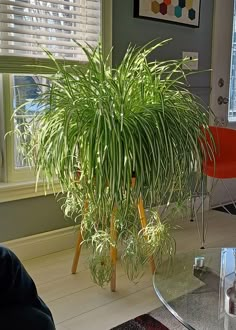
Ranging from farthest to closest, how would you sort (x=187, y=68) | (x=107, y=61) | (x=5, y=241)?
1. (x=187, y=68)
2. (x=107, y=61)
3. (x=5, y=241)

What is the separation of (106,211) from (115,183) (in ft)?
0.63

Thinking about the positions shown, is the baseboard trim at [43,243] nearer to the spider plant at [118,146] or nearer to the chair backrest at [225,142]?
the spider plant at [118,146]

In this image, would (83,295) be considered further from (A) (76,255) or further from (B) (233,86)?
(B) (233,86)

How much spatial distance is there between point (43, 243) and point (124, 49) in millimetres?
1380

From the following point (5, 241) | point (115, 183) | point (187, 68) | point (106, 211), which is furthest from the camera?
point (187, 68)

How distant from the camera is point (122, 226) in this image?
79.7 inches

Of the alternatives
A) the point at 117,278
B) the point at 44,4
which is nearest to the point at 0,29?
the point at 44,4

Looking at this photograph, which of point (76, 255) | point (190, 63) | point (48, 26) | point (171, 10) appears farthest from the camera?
point (190, 63)

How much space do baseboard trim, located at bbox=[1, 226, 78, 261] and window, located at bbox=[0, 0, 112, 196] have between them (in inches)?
14.6

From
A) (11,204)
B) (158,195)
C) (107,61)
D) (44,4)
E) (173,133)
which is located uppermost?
(44,4)

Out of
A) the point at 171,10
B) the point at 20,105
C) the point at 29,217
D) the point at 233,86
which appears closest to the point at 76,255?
the point at 29,217

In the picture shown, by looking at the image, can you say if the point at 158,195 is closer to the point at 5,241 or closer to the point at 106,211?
the point at 106,211

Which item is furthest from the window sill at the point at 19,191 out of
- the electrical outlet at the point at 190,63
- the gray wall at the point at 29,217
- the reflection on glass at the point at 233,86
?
the reflection on glass at the point at 233,86

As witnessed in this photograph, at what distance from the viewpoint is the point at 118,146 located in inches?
70.6
